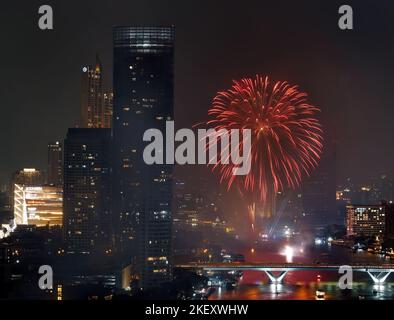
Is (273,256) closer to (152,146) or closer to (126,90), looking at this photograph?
(152,146)

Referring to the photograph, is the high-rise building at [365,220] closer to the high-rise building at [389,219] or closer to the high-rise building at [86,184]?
the high-rise building at [389,219]

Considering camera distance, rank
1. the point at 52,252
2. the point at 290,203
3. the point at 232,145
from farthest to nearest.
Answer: the point at 290,203, the point at 52,252, the point at 232,145

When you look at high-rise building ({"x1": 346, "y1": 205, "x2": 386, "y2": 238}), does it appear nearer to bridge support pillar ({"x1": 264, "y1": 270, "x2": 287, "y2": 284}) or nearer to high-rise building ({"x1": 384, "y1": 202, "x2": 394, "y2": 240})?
high-rise building ({"x1": 384, "y1": 202, "x2": 394, "y2": 240})

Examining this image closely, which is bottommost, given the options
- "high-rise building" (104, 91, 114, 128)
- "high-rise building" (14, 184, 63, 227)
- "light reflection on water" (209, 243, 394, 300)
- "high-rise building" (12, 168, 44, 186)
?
"light reflection on water" (209, 243, 394, 300)

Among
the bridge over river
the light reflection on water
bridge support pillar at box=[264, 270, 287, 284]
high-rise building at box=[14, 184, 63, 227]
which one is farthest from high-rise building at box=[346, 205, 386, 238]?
bridge support pillar at box=[264, 270, 287, 284]

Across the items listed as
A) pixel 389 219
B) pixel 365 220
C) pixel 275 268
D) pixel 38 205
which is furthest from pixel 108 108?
pixel 365 220
